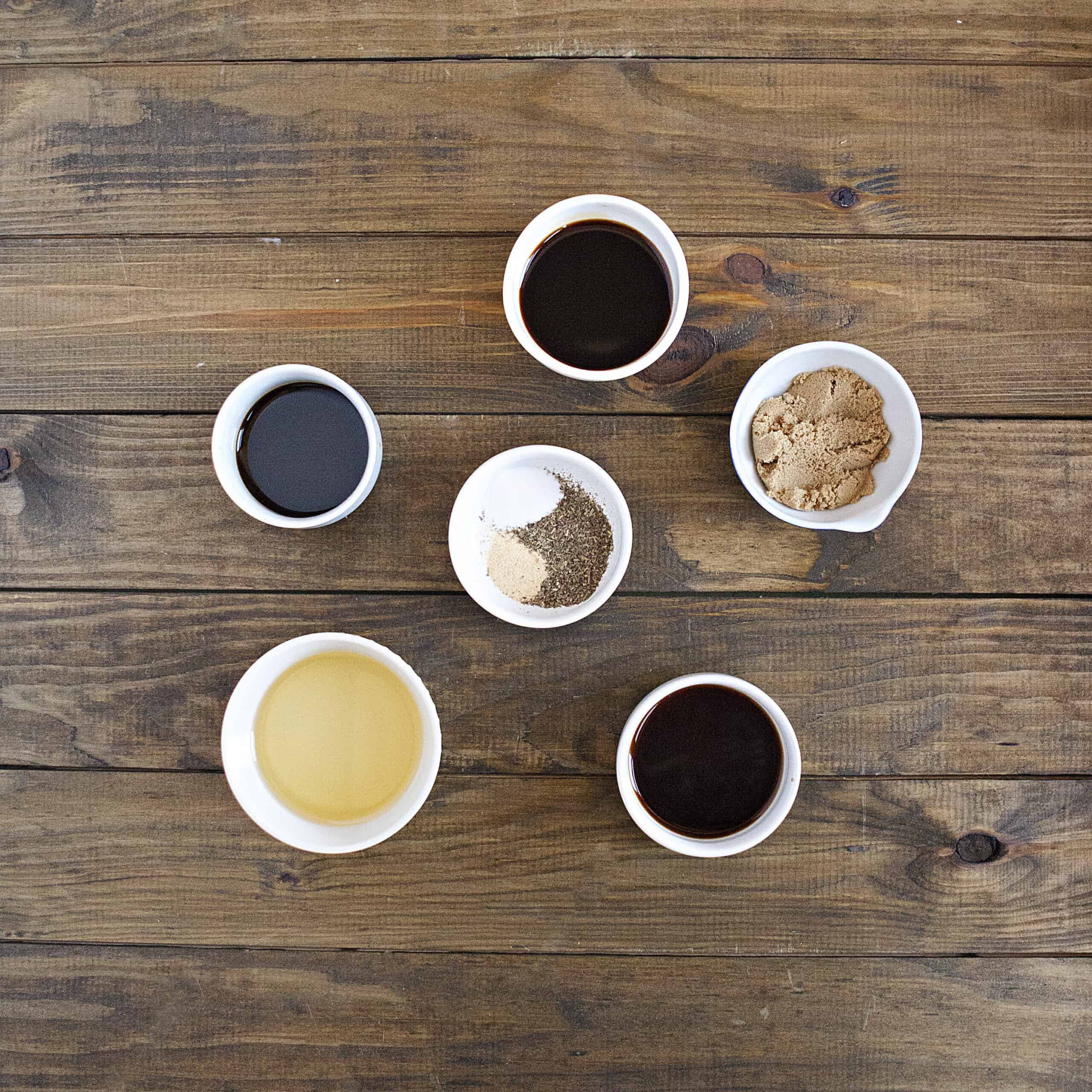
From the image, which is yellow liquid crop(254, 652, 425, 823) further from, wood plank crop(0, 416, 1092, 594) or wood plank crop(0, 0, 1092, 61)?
wood plank crop(0, 0, 1092, 61)

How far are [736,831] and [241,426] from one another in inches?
27.6

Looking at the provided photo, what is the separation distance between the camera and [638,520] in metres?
0.94

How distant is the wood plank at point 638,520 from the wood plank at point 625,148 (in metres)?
0.24

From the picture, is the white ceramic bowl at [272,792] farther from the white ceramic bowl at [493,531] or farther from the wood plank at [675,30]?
the wood plank at [675,30]

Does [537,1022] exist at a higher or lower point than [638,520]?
lower

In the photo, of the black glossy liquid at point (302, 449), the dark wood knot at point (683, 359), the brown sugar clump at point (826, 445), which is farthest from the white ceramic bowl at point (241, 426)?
the brown sugar clump at point (826, 445)

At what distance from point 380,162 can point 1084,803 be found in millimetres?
1115

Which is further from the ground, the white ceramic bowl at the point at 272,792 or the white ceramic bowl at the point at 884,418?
the white ceramic bowl at the point at 884,418

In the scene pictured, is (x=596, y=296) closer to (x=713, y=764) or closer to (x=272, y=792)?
(x=713, y=764)

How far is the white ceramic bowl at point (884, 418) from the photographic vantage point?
2.81 ft

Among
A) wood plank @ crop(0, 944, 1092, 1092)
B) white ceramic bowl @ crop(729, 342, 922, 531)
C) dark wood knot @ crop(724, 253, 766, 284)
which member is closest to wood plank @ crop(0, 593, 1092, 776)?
white ceramic bowl @ crop(729, 342, 922, 531)

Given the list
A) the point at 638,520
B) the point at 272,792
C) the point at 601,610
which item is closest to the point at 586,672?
the point at 601,610

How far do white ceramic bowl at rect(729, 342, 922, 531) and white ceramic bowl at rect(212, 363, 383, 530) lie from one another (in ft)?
1.31

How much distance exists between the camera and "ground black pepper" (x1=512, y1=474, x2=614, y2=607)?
0.90 meters
